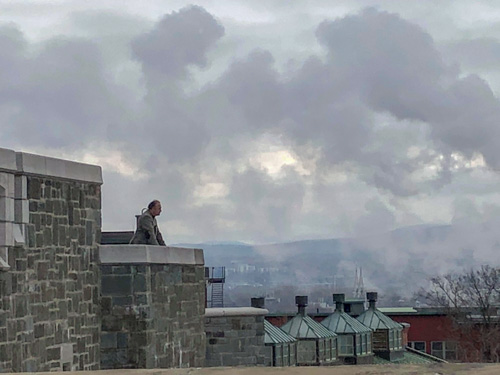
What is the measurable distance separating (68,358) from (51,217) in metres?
1.86

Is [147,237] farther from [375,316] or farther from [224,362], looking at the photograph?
[375,316]

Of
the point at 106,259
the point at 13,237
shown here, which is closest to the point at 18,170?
the point at 13,237

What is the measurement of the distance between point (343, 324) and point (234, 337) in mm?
14216

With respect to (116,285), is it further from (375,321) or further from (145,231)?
(375,321)

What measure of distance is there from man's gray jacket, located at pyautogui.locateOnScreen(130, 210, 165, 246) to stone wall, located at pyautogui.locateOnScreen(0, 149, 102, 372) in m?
1.07

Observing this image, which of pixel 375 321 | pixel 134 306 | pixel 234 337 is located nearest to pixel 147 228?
pixel 134 306

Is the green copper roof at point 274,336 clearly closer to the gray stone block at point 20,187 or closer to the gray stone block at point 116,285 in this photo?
the gray stone block at point 116,285

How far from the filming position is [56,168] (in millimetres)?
13430

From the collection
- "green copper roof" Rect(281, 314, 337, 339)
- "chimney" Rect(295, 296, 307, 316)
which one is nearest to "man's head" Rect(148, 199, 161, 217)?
"green copper roof" Rect(281, 314, 337, 339)

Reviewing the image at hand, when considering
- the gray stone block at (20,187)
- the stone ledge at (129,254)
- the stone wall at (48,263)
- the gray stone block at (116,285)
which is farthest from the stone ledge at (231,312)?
the gray stone block at (20,187)

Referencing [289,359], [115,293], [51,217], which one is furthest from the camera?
[289,359]

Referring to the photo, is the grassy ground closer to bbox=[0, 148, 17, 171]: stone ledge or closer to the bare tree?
bbox=[0, 148, 17, 171]: stone ledge

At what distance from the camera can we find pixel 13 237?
12.2m

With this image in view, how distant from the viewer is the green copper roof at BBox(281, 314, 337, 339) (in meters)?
32.3
